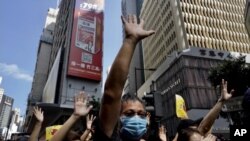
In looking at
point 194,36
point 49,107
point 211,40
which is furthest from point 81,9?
point 211,40

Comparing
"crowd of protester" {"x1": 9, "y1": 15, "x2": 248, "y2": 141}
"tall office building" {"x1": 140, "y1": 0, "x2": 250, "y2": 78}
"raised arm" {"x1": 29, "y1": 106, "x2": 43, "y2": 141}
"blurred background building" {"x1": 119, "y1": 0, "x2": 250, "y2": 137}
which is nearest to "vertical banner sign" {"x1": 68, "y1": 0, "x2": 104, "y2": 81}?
"blurred background building" {"x1": 119, "y1": 0, "x2": 250, "y2": 137}

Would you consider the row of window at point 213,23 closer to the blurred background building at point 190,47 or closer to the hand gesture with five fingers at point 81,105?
the blurred background building at point 190,47

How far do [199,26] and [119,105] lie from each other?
54096mm

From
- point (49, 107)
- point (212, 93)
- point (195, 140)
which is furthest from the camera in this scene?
point (49, 107)

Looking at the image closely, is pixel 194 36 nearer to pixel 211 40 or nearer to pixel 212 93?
pixel 211 40

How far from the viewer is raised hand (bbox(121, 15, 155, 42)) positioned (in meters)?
2.56

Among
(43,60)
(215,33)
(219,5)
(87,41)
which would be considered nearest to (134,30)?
(87,41)

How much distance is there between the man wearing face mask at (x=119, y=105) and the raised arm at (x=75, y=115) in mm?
1137

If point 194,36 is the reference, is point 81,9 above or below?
above

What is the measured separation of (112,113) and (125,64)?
424 mm

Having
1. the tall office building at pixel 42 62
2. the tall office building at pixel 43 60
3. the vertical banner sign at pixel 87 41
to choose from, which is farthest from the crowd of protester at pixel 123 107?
the tall office building at pixel 43 60

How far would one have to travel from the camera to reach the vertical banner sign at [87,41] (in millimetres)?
43312

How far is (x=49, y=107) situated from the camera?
1575 inches

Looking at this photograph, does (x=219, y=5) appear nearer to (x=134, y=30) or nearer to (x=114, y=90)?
(x=134, y=30)
